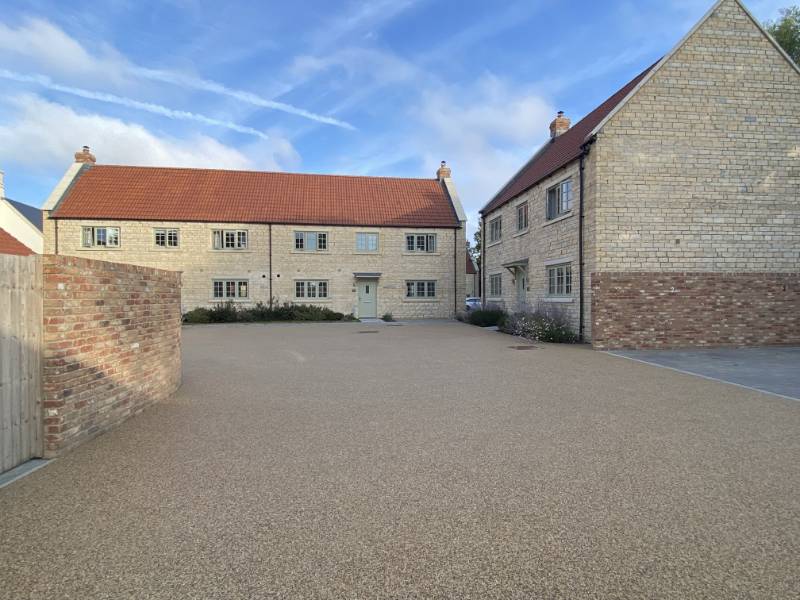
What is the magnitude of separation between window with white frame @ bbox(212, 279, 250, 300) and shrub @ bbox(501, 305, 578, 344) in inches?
646

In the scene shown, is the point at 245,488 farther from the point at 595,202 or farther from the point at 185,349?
the point at 595,202

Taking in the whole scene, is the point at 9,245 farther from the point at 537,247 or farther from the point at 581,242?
the point at 581,242

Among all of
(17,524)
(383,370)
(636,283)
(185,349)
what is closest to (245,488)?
(17,524)

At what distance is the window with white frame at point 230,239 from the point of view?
85.8ft

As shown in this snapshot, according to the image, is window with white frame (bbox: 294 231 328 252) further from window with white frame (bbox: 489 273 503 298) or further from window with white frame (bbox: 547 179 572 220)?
window with white frame (bbox: 547 179 572 220)

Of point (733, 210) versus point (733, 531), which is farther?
point (733, 210)

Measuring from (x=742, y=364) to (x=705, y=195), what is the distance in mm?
5521

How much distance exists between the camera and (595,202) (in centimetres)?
1293

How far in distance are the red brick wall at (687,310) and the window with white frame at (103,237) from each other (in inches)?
1000

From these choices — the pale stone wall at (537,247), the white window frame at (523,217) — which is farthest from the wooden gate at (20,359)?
the white window frame at (523,217)

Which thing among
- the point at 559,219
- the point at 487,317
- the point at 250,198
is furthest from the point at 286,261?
the point at 559,219

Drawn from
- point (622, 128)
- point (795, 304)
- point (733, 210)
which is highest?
point (622, 128)

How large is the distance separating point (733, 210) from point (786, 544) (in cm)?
1301

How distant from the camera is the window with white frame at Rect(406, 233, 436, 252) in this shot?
2790cm
